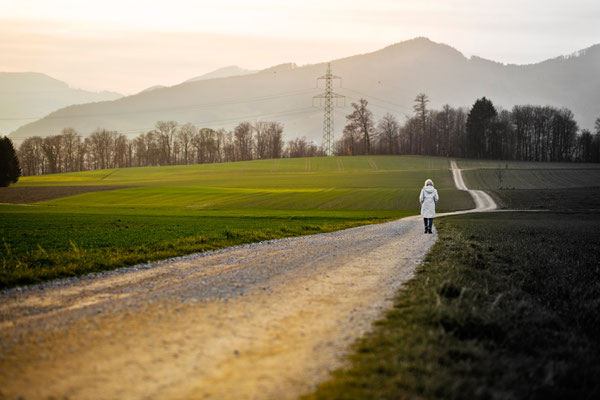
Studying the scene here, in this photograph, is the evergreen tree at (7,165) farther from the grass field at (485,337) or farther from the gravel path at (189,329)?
the grass field at (485,337)

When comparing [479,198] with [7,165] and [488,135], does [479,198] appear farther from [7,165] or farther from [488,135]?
[7,165]

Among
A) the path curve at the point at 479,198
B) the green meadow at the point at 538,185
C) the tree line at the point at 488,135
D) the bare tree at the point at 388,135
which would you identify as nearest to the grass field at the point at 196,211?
the path curve at the point at 479,198

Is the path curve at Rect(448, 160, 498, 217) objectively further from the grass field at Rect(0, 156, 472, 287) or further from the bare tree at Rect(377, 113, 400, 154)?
the bare tree at Rect(377, 113, 400, 154)

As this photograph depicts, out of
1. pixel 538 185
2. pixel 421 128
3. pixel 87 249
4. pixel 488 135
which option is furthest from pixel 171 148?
pixel 87 249

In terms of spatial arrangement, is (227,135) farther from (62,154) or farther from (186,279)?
(186,279)

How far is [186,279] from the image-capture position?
1248 centimetres

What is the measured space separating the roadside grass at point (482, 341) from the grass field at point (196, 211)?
983cm

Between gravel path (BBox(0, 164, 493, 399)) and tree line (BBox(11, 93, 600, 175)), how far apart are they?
133m

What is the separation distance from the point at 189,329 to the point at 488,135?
145 m

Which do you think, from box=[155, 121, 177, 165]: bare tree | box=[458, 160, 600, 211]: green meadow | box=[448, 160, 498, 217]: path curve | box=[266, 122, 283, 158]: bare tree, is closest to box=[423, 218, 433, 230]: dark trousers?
box=[448, 160, 498, 217]: path curve

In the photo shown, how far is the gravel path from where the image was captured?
6062 mm

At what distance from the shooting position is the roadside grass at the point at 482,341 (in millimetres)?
6082

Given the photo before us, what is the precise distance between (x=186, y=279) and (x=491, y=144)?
14142 centimetres

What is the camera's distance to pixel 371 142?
155875mm
